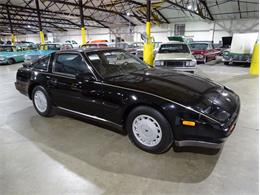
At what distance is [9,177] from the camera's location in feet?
6.45

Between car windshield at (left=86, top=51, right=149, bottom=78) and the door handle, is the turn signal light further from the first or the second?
the door handle

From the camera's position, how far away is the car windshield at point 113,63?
2.74 metres

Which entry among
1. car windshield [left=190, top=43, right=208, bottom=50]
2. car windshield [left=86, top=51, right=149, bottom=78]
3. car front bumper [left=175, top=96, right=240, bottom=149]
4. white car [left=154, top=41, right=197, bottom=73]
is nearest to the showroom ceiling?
car windshield [left=190, top=43, right=208, bottom=50]

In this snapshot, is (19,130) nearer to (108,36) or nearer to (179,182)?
(179,182)

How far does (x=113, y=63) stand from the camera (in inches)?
119

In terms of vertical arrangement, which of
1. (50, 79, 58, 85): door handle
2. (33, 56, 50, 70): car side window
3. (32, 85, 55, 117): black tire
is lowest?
(32, 85, 55, 117): black tire

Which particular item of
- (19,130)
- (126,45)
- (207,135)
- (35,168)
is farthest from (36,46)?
(207,135)

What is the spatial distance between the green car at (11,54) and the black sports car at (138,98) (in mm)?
10988

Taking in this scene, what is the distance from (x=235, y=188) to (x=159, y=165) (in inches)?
30.1

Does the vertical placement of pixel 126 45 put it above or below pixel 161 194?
above

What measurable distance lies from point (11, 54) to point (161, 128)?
13744 millimetres

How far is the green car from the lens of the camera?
12062 millimetres

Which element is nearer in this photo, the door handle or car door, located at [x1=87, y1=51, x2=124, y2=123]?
car door, located at [x1=87, y1=51, x2=124, y2=123]

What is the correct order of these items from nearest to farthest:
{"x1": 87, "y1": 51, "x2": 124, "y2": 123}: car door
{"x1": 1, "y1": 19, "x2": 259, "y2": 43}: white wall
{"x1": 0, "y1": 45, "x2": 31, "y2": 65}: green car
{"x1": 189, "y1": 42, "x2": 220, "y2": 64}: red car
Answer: {"x1": 87, "y1": 51, "x2": 124, "y2": 123}: car door
{"x1": 189, "y1": 42, "x2": 220, "y2": 64}: red car
{"x1": 0, "y1": 45, "x2": 31, "y2": 65}: green car
{"x1": 1, "y1": 19, "x2": 259, "y2": 43}: white wall
